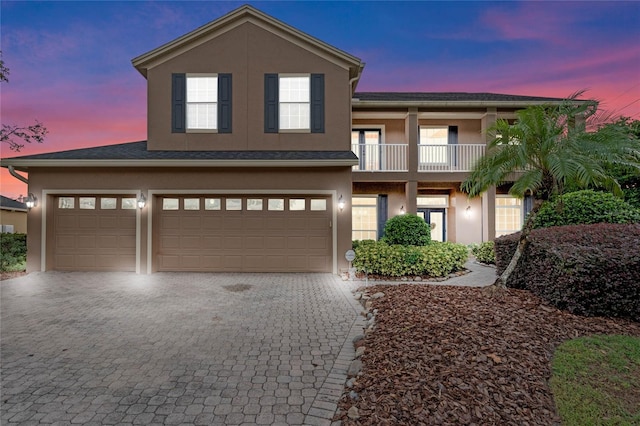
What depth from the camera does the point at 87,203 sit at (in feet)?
31.0

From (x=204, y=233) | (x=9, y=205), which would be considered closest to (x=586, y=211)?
(x=204, y=233)

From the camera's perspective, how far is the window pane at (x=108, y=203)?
9422mm

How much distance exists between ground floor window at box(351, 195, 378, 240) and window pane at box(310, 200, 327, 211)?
4.42m

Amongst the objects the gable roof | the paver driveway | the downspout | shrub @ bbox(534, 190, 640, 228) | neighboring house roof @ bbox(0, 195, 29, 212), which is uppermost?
the gable roof

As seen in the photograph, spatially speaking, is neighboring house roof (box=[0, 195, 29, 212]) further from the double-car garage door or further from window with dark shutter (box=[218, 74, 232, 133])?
window with dark shutter (box=[218, 74, 232, 133])

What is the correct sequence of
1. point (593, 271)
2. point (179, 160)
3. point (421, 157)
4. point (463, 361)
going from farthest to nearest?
point (421, 157), point (179, 160), point (593, 271), point (463, 361)

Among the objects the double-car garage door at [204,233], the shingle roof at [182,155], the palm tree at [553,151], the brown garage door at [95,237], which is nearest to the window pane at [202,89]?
the shingle roof at [182,155]

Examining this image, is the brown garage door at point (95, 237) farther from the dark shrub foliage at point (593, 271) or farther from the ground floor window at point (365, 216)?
the dark shrub foliage at point (593, 271)

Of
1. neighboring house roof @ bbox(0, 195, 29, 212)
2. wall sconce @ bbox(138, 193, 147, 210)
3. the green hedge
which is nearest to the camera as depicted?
the green hedge

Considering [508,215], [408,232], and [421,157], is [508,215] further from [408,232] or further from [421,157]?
[408,232]

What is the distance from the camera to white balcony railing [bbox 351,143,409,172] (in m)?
12.9

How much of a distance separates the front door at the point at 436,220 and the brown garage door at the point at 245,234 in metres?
6.93

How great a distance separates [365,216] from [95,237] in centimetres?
1007

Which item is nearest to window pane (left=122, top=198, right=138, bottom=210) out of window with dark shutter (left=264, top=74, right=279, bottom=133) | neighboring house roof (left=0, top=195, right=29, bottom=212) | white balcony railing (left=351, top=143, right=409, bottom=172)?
window with dark shutter (left=264, top=74, right=279, bottom=133)
